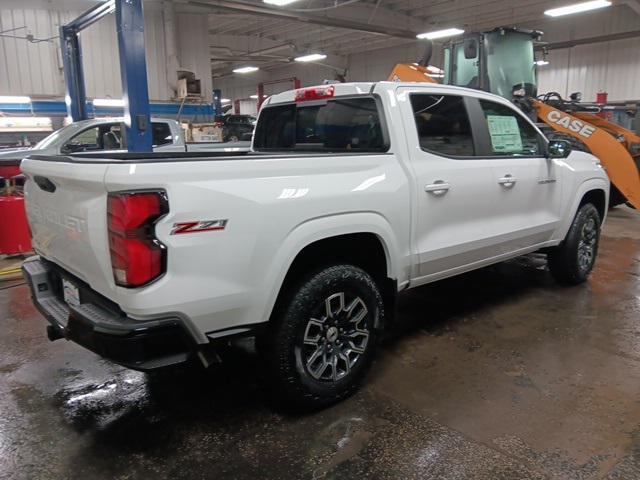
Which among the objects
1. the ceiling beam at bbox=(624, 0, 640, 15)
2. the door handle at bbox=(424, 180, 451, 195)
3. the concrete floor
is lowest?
the concrete floor

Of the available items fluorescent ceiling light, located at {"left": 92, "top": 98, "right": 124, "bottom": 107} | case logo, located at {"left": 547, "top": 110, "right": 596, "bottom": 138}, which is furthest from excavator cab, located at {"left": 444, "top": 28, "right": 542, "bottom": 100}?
fluorescent ceiling light, located at {"left": 92, "top": 98, "right": 124, "bottom": 107}

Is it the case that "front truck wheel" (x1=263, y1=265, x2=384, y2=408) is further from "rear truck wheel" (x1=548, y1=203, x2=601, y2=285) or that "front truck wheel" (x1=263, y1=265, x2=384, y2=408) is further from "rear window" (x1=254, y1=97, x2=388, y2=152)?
"rear truck wheel" (x1=548, y1=203, x2=601, y2=285)

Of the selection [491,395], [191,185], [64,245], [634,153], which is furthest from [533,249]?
[634,153]

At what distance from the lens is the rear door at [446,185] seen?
301 cm

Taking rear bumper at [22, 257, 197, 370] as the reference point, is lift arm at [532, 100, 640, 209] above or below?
above

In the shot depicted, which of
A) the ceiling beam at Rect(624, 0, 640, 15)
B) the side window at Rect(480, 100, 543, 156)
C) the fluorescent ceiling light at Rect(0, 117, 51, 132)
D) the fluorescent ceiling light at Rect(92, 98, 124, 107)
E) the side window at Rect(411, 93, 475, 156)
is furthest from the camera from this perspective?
the fluorescent ceiling light at Rect(92, 98, 124, 107)

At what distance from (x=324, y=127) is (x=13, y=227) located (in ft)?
14.7

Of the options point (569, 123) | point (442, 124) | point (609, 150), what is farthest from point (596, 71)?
→ point (442, 124)

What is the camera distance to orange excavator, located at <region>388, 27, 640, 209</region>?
7.58 meters

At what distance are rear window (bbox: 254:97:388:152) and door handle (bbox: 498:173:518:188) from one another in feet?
3.62

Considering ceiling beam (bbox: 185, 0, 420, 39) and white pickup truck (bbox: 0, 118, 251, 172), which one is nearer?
white pickup truck (bbox: 0, 118, 251, 172)

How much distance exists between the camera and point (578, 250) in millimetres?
4605

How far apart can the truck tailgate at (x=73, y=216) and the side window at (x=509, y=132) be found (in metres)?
2.71

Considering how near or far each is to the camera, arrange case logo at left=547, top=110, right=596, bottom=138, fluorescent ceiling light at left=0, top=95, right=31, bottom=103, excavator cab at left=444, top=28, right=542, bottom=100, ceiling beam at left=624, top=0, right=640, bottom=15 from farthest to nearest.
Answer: ceiling beam at left=624, top=0, right=640, bottom=15 → fluorescent ceiling light at left=0, top=95, right=31, bottom=103 → excavator cab at left=444, top=28, right=542, bottom=100 → case logo at left=547, top=110, right=596, bottom=138
